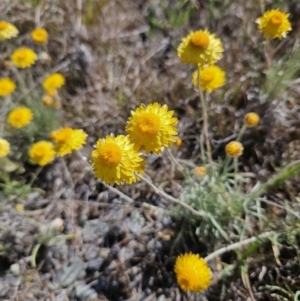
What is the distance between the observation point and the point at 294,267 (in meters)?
1.75

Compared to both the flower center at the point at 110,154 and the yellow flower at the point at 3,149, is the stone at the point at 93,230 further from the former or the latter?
the flower center at the point at 110,154

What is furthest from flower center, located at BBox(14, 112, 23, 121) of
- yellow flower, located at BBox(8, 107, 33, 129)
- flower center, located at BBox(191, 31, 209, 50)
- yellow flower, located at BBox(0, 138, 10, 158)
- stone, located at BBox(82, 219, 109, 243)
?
flower center, located at BBox(191, 31, 209, 50)

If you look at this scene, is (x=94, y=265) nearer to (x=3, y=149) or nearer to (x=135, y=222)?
(x=135, y=222)

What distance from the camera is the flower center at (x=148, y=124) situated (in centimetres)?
133

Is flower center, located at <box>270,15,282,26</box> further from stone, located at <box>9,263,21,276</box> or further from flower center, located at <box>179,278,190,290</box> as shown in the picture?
stone, located at <box>9,263,21,276</box>

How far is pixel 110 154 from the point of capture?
1.33 metres

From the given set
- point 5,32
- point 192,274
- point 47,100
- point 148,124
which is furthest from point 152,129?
point 5,32

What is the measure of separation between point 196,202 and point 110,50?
129cm

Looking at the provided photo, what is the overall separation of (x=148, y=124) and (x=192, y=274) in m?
0.66

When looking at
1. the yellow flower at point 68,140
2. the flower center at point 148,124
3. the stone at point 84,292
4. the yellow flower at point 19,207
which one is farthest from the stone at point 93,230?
the flower center at point 148,124

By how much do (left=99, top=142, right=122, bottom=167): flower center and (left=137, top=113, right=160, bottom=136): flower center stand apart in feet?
0.36

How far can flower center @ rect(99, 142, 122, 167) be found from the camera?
1321 millimetres

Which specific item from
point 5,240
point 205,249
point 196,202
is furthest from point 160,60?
point 5,240

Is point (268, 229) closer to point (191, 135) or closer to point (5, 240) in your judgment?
point (191, 135)
